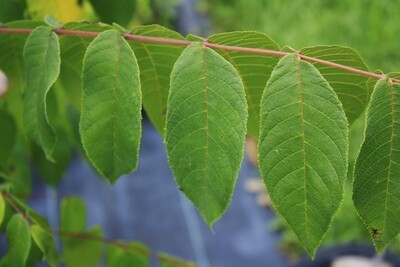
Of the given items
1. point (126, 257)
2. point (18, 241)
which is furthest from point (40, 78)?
Answer: point (126, 257)

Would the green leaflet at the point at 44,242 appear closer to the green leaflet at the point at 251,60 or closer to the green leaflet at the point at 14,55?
the green leaflet at the point at 14,55

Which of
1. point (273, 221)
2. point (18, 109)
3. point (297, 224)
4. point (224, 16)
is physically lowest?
point (273, 221)

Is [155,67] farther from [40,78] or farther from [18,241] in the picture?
[18,241]

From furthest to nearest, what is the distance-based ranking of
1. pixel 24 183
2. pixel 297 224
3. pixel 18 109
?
pixel 24 183, pixel 18 109, pixel 297 224

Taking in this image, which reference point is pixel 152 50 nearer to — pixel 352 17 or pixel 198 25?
pixel 352 17

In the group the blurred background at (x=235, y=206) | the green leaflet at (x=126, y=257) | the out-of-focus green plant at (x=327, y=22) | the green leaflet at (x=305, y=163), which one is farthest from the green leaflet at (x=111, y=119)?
the out-of-focus green plant at (x=327, y=22)

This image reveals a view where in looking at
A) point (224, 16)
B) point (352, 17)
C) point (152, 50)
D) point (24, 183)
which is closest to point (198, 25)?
point (224, 16)
